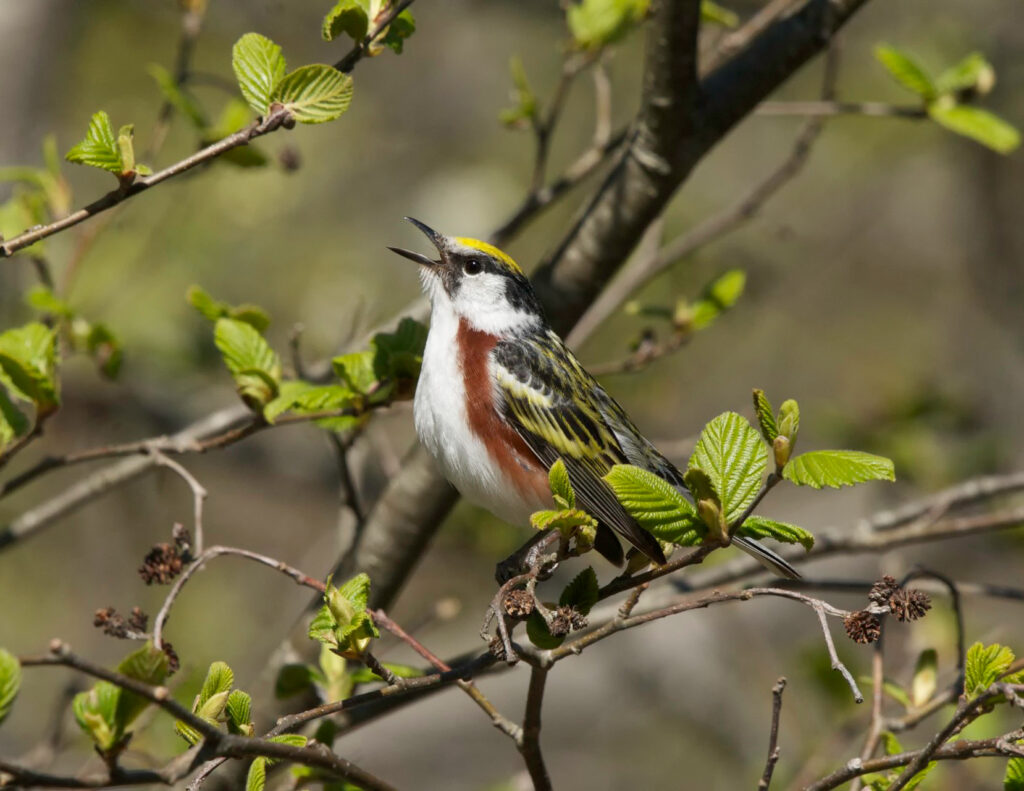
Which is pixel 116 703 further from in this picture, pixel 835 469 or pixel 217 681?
pixel 835 469

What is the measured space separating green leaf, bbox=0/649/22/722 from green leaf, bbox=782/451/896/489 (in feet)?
4.50

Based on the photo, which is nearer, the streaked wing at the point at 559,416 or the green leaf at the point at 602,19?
the streaked wing at the point at 559,416

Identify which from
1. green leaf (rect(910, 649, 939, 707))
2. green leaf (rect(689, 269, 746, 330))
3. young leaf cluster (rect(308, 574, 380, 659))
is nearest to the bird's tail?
green leaf (rect(910, 649, 939, 707))

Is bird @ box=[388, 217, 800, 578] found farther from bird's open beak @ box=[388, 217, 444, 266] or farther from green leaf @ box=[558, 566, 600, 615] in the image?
green leaf @ box=[558, 566, 600, 615]

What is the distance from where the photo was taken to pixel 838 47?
4.42 meters

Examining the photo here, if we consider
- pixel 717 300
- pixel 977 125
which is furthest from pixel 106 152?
pixel 977 125

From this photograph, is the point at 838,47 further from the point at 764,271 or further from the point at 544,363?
the point at 764,271

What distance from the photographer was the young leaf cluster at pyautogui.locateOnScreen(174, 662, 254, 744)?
212 centimetres

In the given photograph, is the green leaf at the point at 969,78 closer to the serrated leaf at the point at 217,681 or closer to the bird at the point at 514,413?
the bird at the point at 514,413

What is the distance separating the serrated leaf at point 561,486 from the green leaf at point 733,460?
27 centimetres

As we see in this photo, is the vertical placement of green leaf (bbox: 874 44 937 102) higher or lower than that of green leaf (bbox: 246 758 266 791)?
higher

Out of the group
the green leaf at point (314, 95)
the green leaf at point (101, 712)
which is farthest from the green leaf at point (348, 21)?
the green leaf at point (101, 712)

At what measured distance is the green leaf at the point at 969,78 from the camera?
12.4 feet

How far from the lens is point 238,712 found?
2168mm
